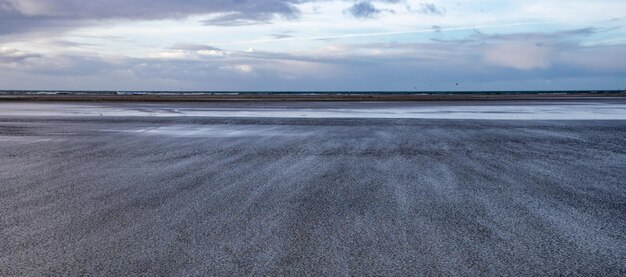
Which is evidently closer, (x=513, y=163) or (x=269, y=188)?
(x=269, y=188)

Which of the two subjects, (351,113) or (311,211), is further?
(351,113)

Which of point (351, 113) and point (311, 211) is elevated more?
point (311, 211)

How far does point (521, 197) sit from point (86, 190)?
5851 millimetres

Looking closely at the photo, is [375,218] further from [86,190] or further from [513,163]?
[513,163]

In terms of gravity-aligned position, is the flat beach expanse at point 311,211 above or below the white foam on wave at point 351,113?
above

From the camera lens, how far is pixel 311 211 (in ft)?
21.0

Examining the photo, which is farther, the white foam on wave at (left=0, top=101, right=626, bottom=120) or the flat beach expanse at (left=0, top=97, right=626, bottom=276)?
the white foam on wave at (left=0, top=101, right=626, bottom=120)

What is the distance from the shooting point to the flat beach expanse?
4539mm

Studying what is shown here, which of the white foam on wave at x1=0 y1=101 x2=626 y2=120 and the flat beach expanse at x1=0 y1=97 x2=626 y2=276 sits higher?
the flat beach expanse at x1=0 y1=97 x2=626 y2=276

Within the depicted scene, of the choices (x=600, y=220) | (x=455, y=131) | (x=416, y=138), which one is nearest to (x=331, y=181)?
(x=600, y=220)

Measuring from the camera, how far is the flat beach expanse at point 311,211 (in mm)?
4539

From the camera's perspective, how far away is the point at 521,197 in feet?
24.0

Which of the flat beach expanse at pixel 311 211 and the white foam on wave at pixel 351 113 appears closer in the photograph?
the flat beach expanse at pixel 311 211

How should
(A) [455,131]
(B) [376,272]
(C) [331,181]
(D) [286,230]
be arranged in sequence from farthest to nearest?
1. (A) [455,131]
2. (C) [331,181]
3. (D) [286,230]
4. (B) [376,272]
